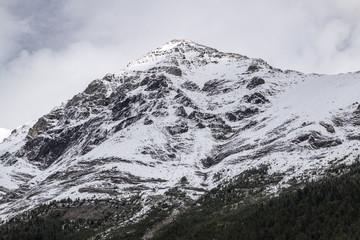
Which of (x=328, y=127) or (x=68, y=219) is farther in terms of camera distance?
(x=328, y=127)

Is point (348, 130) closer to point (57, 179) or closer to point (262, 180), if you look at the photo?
point (262, 180)

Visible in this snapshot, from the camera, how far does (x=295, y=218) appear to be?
7400 centimetres

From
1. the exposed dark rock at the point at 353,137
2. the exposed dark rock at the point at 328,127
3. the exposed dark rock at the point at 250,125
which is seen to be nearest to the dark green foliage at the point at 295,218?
the exposed dark rock at the point at 353,137

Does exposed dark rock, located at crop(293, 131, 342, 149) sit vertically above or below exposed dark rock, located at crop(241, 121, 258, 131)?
below

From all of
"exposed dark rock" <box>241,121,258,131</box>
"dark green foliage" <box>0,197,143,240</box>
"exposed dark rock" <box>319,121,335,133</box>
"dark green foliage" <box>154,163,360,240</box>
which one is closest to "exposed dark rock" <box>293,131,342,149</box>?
"exposed dark rock" <box>319,121,335,133</box>

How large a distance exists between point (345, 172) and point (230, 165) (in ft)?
180

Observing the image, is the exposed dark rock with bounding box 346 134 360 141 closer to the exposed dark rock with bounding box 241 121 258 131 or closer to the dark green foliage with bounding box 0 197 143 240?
the exposed dark rock with bounding box 241 121 258 131

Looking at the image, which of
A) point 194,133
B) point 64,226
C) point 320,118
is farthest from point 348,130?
point 64,226

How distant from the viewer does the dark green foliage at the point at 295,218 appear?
223 feet

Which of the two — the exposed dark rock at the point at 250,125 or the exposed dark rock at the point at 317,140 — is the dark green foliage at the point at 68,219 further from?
the exposed dark rock at the point at 250,125

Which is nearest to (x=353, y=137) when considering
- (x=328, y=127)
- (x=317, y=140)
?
(x=317, y=140)

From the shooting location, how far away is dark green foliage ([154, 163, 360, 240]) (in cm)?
6800

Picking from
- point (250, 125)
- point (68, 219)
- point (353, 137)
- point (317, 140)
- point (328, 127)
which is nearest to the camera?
point (68, 219)

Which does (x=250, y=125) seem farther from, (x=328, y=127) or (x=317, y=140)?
(x=317, y=140)
